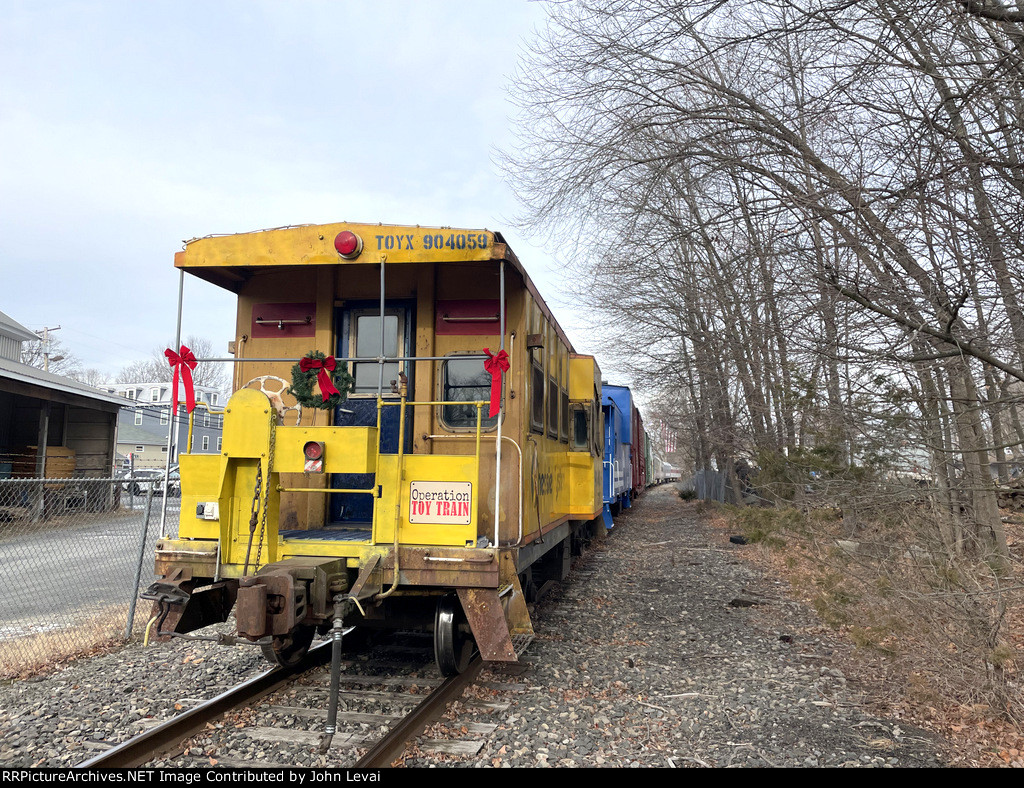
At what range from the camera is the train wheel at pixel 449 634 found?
5102 mm

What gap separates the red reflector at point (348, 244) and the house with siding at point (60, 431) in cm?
1654

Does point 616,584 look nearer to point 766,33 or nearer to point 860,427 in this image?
point 860,427

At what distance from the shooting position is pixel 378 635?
22.5 ft

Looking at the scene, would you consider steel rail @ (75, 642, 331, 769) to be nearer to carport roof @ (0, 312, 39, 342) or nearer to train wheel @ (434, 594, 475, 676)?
train wheel @ (434, 594, 475, 676)

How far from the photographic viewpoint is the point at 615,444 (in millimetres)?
15500

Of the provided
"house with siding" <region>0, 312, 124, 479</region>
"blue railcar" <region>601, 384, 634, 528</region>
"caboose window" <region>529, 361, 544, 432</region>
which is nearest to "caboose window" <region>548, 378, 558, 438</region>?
"caboose window" <region>529, 361, 544, 432</region>

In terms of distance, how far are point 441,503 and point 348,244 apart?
2002 millimetres

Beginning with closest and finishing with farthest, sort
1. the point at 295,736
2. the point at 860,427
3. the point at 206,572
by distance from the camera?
the point at 295,736
the point at 206,572
the point at 860,427

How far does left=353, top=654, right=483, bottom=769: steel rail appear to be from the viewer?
13.1 feet

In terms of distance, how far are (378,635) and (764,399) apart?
32.1 ft

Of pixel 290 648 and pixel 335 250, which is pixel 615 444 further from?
pixel 335 250

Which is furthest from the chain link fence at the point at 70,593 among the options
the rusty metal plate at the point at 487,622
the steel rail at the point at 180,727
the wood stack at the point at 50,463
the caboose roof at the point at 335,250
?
the wood stack at the point at 50,463

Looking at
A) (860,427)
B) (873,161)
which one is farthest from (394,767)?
(873,161)

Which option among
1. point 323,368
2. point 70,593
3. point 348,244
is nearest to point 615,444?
point 70,593
